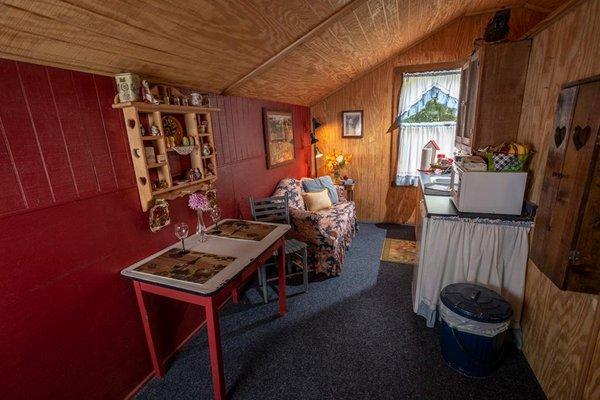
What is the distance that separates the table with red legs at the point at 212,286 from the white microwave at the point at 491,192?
1.46 meters

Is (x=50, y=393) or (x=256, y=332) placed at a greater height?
(x=50, y=393)

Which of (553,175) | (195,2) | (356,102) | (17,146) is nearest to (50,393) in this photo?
(17,146)

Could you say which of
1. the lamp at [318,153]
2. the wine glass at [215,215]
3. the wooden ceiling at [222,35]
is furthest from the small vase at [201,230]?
the lamp at [318,153]

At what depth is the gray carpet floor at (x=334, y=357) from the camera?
1834 millimetres

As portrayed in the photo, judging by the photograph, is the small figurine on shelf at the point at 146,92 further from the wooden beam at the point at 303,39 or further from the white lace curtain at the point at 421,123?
the white lace curtain at the point at 421,123

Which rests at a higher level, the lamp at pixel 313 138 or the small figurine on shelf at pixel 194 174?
the lamp at pixel 313 138

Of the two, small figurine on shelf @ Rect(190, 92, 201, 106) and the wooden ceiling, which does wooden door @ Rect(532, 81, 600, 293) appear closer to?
the wooden ceiling

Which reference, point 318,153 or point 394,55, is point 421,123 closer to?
point 394,55

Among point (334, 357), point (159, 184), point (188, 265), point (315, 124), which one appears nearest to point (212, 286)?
point (188, 265)

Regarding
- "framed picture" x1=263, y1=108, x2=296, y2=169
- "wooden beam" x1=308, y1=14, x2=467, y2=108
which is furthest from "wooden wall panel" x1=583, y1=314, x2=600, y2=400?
"wooden beam" x1=308, y1=14, x2=467, y2=108

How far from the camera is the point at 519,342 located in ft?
6.82

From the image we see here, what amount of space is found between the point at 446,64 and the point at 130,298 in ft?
14.7

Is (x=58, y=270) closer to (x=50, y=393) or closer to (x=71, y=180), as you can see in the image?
(x=71, y=180)

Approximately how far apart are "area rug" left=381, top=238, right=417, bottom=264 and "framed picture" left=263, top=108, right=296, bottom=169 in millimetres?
1810
